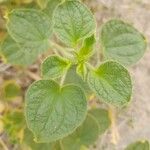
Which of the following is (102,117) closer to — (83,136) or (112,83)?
(83,136)

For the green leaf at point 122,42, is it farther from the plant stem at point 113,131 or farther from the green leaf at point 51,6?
the plant stem at point 113,131

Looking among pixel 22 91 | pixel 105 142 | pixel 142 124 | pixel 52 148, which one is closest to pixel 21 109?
pixel 22 91

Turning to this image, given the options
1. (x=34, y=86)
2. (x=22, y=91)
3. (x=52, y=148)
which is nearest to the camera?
(x=34, y=86)

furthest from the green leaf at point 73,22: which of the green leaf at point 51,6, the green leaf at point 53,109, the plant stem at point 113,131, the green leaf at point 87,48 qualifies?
Answer: the plant stem at point 113,131

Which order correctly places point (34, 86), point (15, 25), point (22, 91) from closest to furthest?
point (34, 86)
point (15, 25)
point (22, 91)

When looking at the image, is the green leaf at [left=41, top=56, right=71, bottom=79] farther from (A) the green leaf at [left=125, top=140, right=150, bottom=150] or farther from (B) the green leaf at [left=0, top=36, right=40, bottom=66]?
(A) the green leaf at [left=125, top=140, right=150, bottom=150]

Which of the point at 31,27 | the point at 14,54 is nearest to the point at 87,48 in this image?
the point at 31,27

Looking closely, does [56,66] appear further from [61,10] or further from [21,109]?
[21,109]
